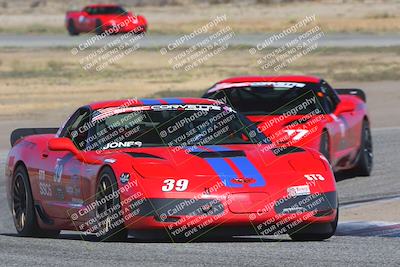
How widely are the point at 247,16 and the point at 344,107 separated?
191 ft

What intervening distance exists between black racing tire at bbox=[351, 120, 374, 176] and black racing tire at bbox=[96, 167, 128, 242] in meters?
7.42

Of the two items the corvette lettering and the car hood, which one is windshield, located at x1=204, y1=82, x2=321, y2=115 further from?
the car hood

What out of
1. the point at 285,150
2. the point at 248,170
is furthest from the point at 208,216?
the point at 285,150

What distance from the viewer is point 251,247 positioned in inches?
380

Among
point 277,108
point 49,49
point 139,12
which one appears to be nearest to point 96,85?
point 49,49

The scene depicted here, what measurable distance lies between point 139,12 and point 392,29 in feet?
94.4

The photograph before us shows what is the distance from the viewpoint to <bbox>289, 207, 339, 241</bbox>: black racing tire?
34.0 feet

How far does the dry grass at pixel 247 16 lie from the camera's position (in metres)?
63.4

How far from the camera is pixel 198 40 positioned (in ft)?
174

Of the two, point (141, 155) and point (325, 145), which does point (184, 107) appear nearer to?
point (141, 155)

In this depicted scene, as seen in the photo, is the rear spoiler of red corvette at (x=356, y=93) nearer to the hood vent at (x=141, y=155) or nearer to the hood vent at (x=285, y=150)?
the hood vent at (x=285, y=150)

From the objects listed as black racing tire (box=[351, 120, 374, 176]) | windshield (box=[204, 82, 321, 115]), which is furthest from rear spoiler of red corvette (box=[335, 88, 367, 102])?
windshield (box=[204, 82, 321, 115])

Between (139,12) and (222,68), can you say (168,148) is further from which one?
(139,12)

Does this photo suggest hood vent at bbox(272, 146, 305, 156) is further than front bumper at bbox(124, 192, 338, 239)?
Yes
